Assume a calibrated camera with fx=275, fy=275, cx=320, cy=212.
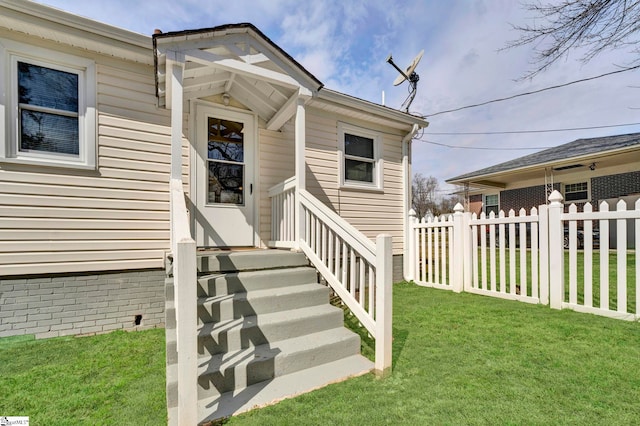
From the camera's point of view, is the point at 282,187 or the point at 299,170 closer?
the point at 299,170

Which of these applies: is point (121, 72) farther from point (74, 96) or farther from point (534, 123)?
point (534, 123)

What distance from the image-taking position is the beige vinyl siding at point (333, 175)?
4.64 meters

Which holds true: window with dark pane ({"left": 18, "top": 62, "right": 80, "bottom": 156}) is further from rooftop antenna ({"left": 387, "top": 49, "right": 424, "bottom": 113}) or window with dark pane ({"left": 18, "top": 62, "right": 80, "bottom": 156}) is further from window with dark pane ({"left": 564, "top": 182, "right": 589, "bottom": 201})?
window with dark pane ({"left": 564, "top": 182, "right": 589, "bottom": 201})

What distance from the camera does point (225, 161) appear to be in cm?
427

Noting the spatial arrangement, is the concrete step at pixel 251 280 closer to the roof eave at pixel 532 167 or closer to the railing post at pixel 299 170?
the railing post at pixel 299 170

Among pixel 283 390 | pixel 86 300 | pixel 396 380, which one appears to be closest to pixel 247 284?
pixel 283 390

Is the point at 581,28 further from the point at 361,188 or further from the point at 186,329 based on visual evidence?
the point at 186,329

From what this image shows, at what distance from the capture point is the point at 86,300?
11.0 ft

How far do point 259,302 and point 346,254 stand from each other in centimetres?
97

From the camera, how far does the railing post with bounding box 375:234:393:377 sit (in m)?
2.25

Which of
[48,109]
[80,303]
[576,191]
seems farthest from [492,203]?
[48,109]

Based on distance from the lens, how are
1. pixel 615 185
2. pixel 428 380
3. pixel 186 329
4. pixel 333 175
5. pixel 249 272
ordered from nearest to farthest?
1. pixel 186 329
2. pixel 428 380
3. pixel 249 272
4. pixel 333 175
5. pixel 615 185

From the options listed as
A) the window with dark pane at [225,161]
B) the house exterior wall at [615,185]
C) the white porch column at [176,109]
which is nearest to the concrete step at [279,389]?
the white porch column at [176,109]

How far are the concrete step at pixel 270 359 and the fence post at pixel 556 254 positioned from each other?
302cm
